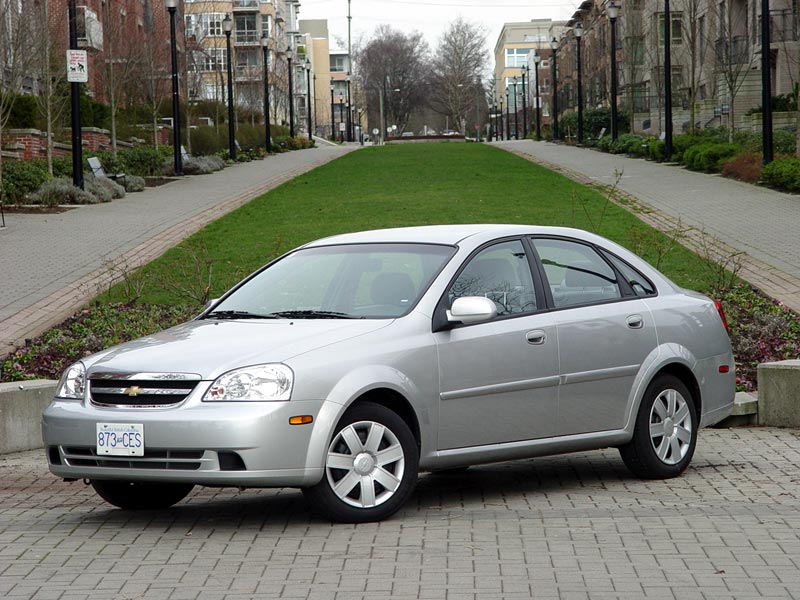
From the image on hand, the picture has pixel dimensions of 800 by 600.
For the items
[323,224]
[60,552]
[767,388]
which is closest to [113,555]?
[60,552]

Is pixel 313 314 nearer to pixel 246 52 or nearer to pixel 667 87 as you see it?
pixel 667 87

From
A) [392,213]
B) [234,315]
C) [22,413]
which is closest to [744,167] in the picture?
[392,213]

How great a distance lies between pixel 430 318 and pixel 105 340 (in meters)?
6.23

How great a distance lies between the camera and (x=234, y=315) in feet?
25.1

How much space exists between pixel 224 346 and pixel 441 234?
5.52 feet

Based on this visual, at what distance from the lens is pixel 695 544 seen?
6.25 m

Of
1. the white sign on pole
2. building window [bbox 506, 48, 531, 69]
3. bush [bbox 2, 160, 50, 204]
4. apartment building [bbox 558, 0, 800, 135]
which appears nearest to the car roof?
the white sign on pole

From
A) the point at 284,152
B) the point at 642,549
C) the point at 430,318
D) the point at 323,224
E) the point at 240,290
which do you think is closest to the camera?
the point at 642,549

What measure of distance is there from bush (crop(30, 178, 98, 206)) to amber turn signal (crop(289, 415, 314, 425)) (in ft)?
74.3

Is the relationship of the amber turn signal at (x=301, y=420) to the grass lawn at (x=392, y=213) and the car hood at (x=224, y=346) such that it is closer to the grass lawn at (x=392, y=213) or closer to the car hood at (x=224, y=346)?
the car hood at (x=224, y=346)

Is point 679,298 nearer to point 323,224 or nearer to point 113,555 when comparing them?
point 113,555

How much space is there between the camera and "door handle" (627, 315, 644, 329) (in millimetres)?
8086

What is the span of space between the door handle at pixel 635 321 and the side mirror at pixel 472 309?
133 cm

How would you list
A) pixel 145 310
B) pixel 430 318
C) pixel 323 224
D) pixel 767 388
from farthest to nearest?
pixel 323 224 < pixel 145 310 < pixel 767 388 < pixel 430 318
